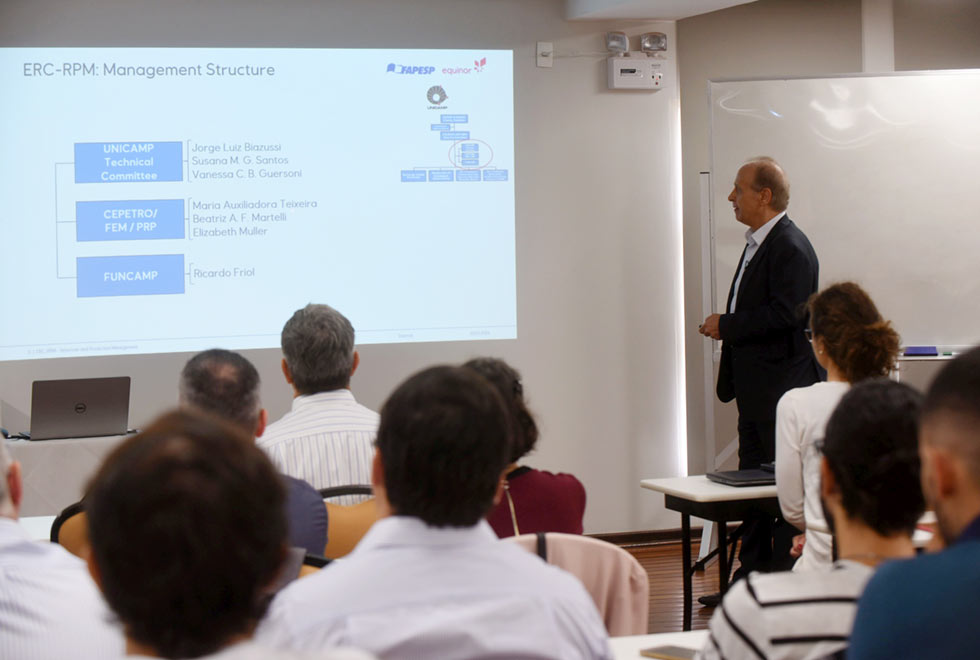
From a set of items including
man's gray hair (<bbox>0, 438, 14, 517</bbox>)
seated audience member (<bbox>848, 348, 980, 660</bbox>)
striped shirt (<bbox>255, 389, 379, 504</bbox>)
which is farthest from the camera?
striped shirt (<bbox>255, 389, 379, 504</bbox>)

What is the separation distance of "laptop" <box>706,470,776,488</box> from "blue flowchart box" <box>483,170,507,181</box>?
7.18ft

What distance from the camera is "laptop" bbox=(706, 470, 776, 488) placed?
351 centimetres

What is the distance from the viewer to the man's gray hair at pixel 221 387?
97.3 inches

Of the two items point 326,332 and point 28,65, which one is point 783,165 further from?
point 28,65

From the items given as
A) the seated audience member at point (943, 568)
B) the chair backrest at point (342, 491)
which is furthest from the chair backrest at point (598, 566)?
the seated audience member at point (943, 568)

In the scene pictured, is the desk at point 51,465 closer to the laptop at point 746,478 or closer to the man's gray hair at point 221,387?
the man's gray hair at point 221,387

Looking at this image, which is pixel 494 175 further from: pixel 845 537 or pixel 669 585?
pixel 845 537

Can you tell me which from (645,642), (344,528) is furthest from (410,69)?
(645,642)

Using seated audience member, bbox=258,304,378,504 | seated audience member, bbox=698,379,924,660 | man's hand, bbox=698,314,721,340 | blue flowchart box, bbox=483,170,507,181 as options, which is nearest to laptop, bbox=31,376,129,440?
seated audience member, bbox=258,304,378,504

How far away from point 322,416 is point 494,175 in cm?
269

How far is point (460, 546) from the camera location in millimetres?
1313

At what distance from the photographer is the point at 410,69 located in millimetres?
5051

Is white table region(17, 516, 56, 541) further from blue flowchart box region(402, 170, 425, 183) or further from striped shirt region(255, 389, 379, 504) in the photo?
blue flowchart box region(402, 170, 425, 183)

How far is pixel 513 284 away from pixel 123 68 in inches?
86.4
